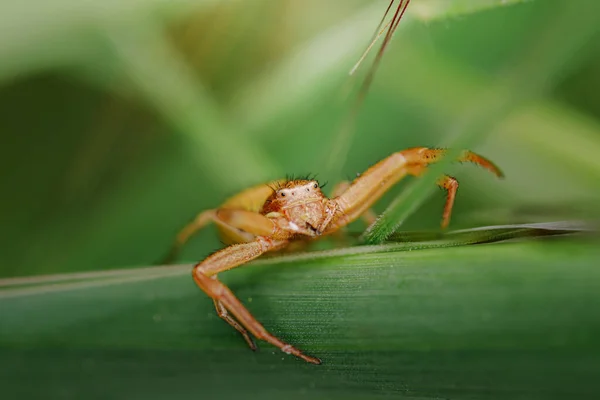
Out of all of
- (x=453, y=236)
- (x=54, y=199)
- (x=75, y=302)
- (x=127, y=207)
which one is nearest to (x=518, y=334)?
(x=453, y=236)

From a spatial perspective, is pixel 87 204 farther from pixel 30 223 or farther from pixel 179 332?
pixel 179 332

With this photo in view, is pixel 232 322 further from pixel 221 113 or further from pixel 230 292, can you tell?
pixel 221 113

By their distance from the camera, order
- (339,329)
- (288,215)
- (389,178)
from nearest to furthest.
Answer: (339,329), (389,178), (288,215)

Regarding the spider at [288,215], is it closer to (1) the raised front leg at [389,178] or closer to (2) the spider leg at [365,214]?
(1) the raised front leg at [389,178]

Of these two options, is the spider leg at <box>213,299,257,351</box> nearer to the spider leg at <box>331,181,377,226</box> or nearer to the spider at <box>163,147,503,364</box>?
the spider at <box>163,147,503,364</box>

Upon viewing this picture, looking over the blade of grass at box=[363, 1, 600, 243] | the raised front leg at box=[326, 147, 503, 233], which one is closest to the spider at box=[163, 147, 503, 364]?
the raised front leg at box=[326, 147, 503, 233]

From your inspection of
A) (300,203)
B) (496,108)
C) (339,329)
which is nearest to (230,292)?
(339,329)

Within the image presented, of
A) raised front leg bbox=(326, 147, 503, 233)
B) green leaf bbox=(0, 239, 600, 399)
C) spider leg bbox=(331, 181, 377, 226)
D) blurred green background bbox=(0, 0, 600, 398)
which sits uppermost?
blurred green background bbox=(0, 0, 600, 398)
